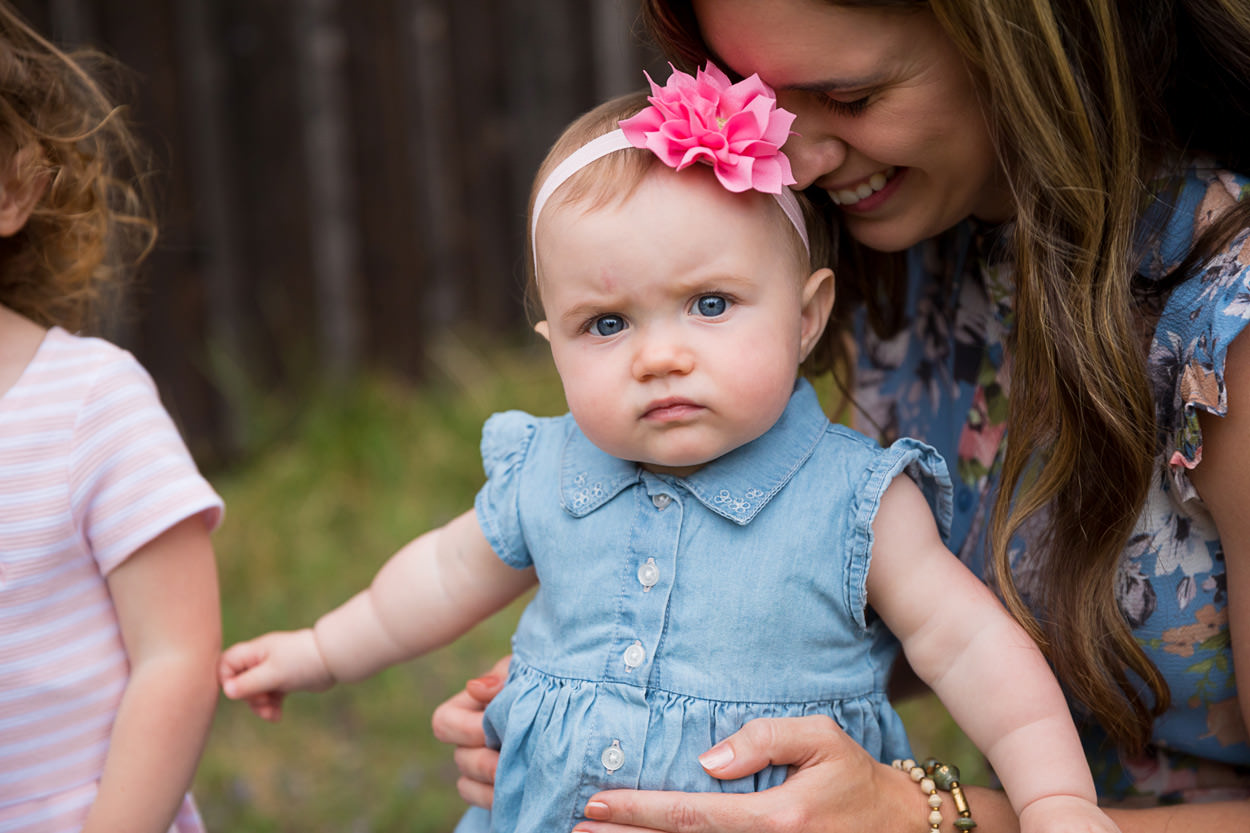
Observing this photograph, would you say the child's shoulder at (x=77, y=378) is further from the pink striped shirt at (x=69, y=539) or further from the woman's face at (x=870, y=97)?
the woman's face at (x=870, y=97)

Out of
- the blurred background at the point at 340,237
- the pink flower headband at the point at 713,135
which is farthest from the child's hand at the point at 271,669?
the blurred background at the point at 340,237

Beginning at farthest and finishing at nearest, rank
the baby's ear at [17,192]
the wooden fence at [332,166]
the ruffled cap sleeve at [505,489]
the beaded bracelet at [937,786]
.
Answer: the wooden fence at [332,166], the baby's ear at [17,192], the ruffled cap sleeve at [505,489], the beaded bracelet at [937,786]

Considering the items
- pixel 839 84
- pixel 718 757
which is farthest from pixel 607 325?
pixel 718 757

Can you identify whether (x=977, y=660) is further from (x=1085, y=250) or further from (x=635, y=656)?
(x=1085, y=250)

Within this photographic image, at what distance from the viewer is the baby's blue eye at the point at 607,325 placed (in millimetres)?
1515

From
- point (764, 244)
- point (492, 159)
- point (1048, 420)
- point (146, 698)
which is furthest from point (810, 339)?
point (492, 159)

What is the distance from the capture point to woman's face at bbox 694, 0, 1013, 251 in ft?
5.10

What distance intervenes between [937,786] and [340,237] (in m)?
3.65

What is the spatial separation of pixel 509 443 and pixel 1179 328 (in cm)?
89

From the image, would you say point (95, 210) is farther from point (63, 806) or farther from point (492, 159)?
point (492, 159)

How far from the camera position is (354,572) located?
3799 mm

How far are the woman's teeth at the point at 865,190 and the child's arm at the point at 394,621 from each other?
69 cm

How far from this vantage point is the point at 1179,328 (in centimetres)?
155

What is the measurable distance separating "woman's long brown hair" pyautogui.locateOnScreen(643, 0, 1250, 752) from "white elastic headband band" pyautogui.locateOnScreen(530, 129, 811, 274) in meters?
0.26
